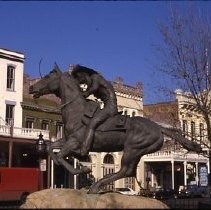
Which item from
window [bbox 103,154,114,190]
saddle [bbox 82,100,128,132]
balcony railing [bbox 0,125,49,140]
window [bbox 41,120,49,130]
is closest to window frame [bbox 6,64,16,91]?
balcony railing [bbox 0,125,49,140]

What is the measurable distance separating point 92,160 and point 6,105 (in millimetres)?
10290

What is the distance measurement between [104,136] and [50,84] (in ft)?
5.50

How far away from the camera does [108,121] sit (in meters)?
10.5

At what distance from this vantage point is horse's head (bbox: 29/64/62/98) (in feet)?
36.1

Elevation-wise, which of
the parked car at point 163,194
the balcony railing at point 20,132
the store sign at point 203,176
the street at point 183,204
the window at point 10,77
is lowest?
the parked car at point 163,194

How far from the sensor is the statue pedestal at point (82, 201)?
9.55m

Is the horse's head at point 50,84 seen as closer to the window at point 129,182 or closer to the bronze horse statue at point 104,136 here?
the bronze horse statue at point 104,136

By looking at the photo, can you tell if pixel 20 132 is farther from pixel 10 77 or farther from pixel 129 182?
pixel 129 182

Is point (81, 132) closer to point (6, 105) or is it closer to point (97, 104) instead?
point (97, 104)

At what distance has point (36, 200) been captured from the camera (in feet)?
32.0

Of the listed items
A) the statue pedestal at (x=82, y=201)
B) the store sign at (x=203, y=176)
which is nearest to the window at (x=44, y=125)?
the store sign at (x=203, y=176)

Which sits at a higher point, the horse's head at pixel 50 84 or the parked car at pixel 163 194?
the horse's head at pixel 50 84

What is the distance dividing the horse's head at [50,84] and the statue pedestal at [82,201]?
2.25m

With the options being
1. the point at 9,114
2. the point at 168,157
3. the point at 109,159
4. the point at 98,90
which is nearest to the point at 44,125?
the point at 9,114
